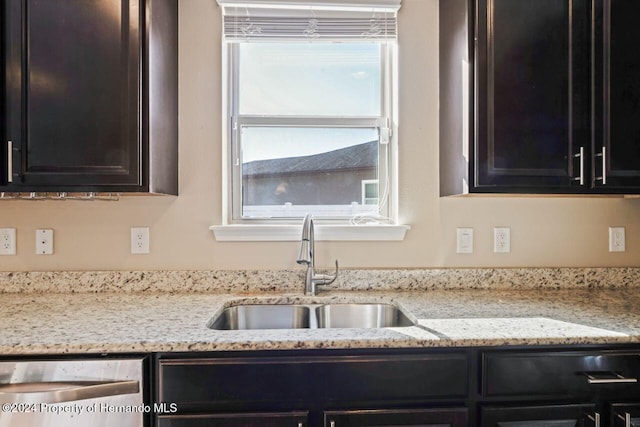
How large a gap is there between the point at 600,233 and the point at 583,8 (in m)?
1.02

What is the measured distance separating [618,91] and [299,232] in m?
1.39

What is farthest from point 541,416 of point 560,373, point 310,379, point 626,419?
point 310,379

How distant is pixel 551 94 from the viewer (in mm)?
1449

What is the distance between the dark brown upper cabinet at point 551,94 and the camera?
1439 millimetres

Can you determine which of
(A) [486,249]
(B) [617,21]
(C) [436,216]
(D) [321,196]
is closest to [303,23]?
(D) [321,196]

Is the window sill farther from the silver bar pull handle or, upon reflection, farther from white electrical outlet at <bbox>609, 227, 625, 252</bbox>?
white electrical outlet at <bbox>609, 227, 625, 252</bbox>

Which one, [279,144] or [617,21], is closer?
[617,21]

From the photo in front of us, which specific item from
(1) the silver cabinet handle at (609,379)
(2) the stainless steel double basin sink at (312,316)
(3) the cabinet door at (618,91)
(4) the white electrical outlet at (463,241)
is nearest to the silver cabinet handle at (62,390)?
(2) the stainless steel double basin sink at (312,316)

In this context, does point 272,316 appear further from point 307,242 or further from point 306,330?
point 306,330

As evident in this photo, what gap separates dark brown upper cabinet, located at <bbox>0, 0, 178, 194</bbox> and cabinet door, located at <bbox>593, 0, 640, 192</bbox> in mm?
1717

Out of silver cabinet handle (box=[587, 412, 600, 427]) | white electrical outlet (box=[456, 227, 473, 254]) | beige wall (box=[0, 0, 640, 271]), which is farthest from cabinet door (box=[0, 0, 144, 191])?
silver cabinet handle (box=[587, 412, 600, 427])

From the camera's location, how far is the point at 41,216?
169cm

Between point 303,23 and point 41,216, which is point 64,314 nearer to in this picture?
point 41,216

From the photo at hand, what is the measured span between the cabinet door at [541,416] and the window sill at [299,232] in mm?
819
